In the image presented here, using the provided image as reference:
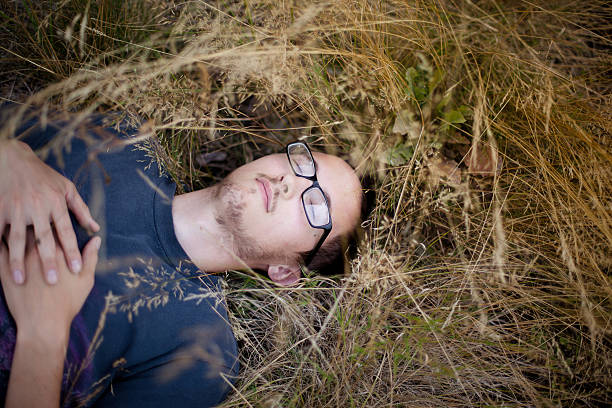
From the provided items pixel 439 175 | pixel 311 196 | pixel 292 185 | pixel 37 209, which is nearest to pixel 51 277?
pixel 37 209

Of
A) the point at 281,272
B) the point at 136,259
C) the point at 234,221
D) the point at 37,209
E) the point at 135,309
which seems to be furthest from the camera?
the point at 281,272

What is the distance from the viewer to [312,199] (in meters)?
2.49

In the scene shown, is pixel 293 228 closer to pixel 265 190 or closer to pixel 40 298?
pixel 265 190

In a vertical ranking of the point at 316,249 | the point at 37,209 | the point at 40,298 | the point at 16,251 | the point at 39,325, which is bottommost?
the point at 316,249

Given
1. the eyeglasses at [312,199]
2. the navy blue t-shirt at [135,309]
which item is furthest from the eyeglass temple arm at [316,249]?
the navy blue t-shirt at [135,309]

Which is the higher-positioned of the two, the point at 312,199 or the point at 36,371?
the point at 312,199

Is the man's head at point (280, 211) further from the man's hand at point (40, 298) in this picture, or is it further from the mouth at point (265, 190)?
the man's hand at point (40, 298)

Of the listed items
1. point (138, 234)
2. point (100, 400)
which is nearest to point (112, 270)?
point (138, 234)

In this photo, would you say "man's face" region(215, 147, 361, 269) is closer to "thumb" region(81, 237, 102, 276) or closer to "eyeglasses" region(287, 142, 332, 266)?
"eyeglasses" region(287, 142, 332, 266)

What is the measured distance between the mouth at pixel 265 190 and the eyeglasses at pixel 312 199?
8.4 inches

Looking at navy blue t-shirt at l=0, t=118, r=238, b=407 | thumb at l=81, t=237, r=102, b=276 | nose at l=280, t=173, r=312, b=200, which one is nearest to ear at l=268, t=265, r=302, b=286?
navy blue t-shirt at l=0, t=118, r=238, b=407

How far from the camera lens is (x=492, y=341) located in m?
2.20

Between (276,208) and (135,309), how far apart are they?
1047mm

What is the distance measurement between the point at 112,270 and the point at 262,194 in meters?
1.03
